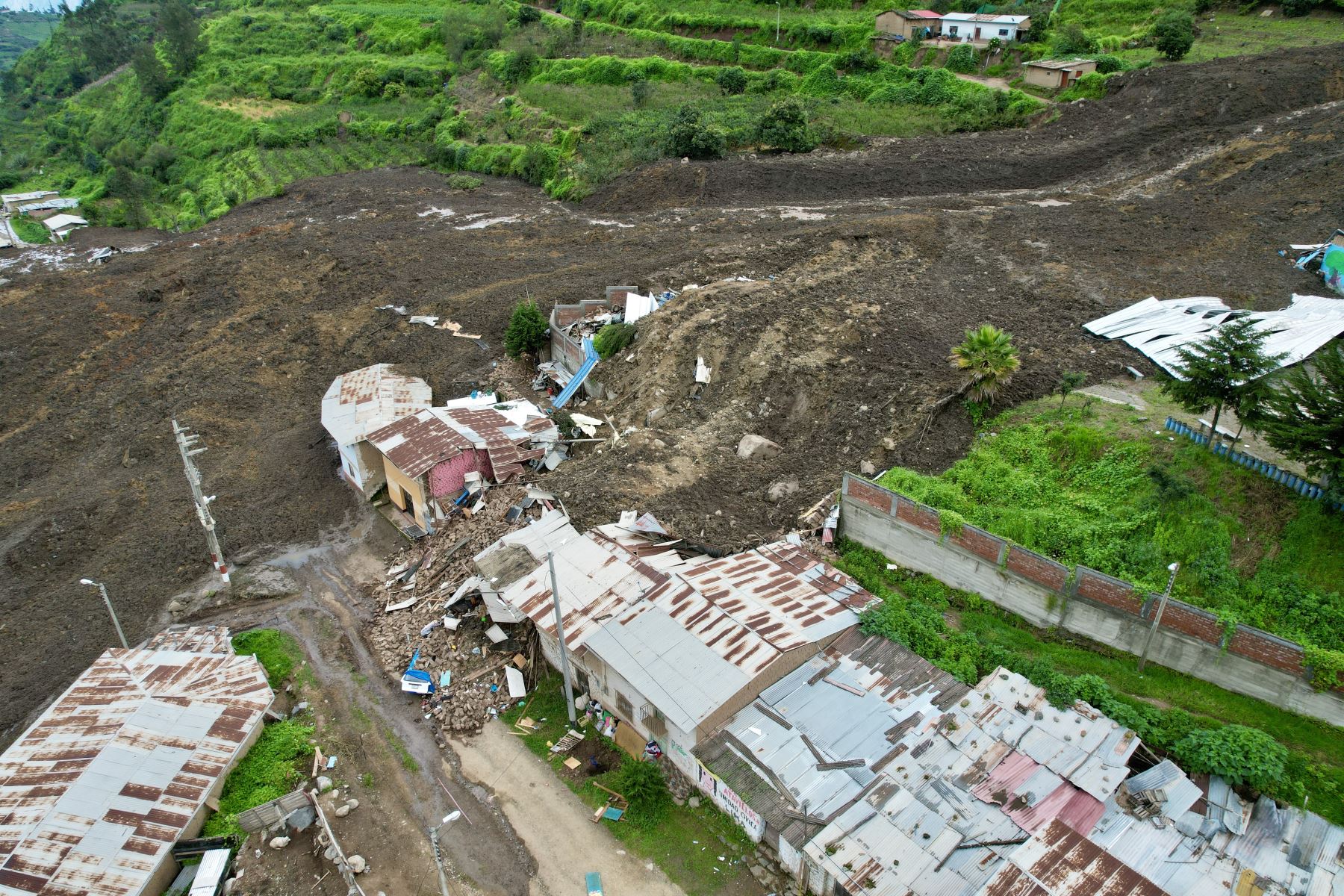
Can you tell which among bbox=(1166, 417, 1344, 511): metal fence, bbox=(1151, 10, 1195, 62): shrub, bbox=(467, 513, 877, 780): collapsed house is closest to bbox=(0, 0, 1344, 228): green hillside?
bbox=(1151, 10, 1195, 62): shrub

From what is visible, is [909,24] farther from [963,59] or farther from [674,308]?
[674,308]

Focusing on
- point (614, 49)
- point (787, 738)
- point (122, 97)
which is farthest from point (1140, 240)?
point (122, 97)

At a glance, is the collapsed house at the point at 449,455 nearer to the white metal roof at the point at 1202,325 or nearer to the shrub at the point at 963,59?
the white metal roof at the point at 1202,325

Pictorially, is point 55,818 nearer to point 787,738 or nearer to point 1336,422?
point 787,738

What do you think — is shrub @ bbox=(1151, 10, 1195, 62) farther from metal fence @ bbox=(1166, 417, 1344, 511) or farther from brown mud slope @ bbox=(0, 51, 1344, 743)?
metal fence @ bbox=(1166, 417, 1344, 511)

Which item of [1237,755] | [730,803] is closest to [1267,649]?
[1237,755]

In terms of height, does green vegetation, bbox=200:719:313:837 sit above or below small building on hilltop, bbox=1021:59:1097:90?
below
